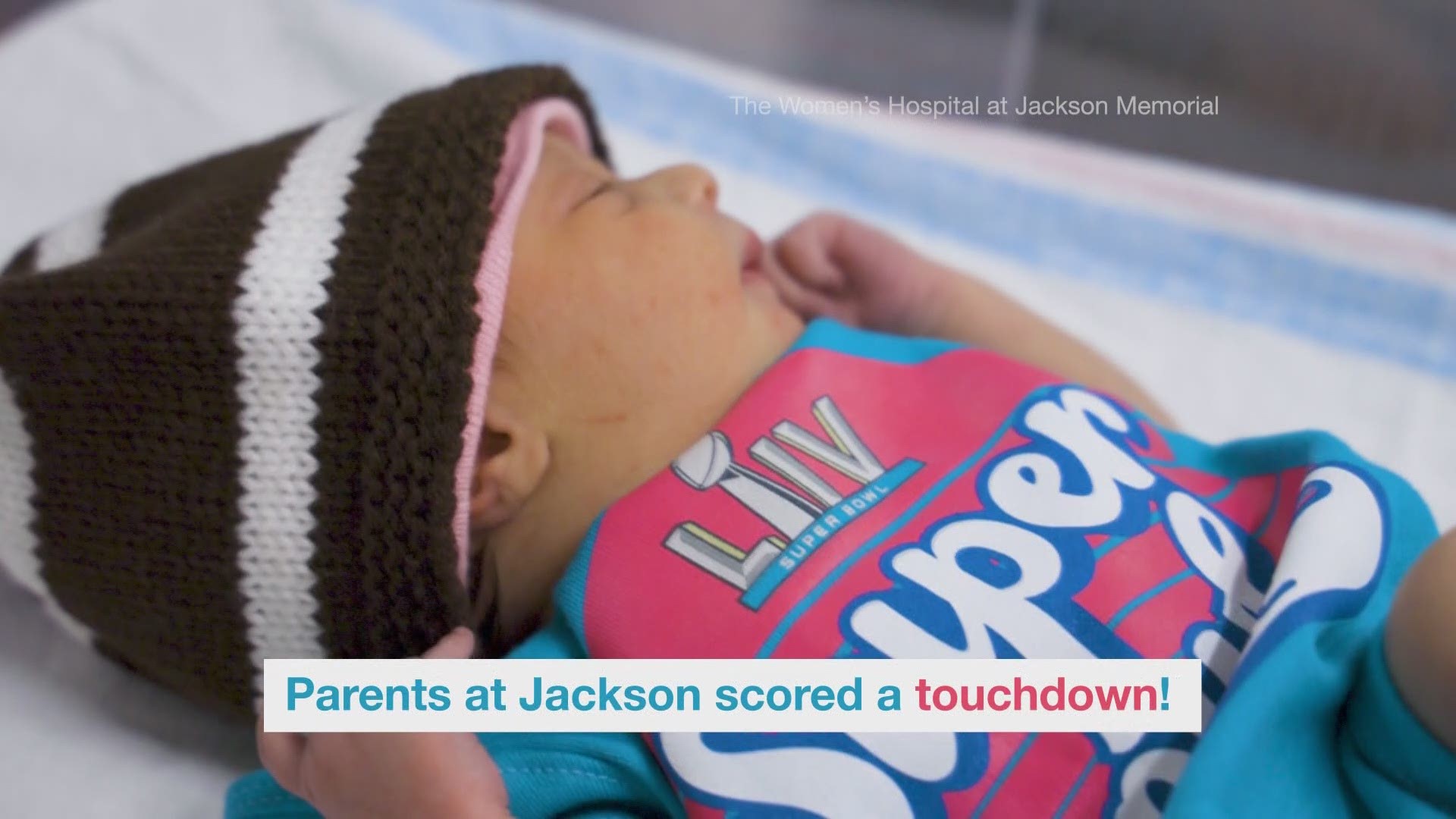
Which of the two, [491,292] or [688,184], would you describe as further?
[688,184]

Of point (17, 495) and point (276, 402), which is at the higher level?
point (276, 402)

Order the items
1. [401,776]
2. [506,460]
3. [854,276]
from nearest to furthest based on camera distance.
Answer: [401,776], [506,460], [854,276]

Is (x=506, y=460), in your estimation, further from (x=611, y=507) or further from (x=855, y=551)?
(x=855, y=551)

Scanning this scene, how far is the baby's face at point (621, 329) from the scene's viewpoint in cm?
74

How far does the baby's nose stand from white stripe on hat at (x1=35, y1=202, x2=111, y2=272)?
1.25 ft

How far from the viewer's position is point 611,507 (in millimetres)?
729

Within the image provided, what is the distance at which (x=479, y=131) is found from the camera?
2.45 ft

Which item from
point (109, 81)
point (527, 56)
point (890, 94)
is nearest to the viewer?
point (109, 81)

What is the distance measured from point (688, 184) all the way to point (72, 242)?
418 mm

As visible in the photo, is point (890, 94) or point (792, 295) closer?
point (792, 295)

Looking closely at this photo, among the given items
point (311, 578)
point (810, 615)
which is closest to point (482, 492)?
point (311, 578)

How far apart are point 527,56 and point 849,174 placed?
395 millimetres

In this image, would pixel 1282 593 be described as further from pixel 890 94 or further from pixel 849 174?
pixel 890 94
